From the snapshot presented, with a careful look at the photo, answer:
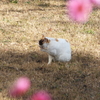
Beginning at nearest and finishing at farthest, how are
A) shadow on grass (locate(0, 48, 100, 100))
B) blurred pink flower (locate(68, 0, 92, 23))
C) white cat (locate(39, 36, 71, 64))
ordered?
blurred pink flower (locate(68, 0, 92, 23))
shadow on grass (locate(0, 48, 100, 100))
white cat (locate(39, 36, 71, 64))

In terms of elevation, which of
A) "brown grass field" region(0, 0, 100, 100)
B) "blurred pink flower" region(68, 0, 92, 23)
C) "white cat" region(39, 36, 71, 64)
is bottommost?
"brown grass field" region(0, 0, 100, 100)

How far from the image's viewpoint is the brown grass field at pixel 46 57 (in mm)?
3080

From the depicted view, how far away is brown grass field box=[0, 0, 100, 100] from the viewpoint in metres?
3.08

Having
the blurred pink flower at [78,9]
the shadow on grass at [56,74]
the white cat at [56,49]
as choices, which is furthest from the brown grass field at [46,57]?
the blurred pink flower at [78,9]

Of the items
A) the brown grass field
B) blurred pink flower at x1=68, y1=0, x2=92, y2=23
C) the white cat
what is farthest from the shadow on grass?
blurred pink flower at x1=68, y1=0, x2=92, y2=23

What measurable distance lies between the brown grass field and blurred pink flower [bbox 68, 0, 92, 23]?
866mm

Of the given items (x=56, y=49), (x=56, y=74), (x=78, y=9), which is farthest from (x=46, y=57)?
(x=78, y=9)

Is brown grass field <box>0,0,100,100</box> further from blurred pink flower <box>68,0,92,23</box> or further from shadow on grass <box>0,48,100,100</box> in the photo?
blurred pink flower <box>68,0,92,23</box>

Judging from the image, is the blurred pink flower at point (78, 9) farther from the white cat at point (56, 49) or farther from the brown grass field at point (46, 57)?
the white cat at point (56, 49)

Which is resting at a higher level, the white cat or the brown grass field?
the white cat

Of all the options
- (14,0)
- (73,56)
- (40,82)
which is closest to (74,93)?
(40,82)

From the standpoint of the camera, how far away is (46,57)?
435 centimetres

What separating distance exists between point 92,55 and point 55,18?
3.28m

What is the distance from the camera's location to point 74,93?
288 cm
